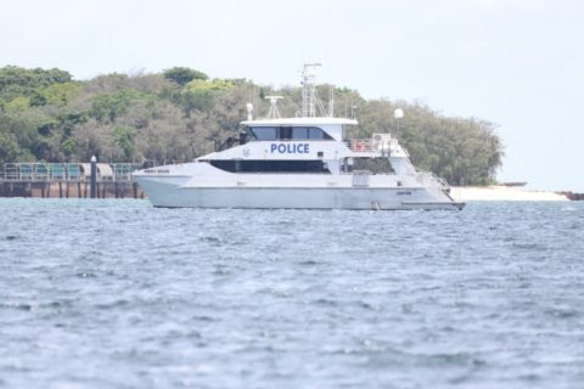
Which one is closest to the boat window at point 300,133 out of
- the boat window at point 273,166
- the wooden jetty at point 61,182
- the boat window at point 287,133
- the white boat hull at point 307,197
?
the boat window at point 287,133

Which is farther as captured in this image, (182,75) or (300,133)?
(182,75)

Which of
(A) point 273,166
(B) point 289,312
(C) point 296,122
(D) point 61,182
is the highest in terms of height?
(C) point 296,122

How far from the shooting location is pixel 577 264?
157 feet

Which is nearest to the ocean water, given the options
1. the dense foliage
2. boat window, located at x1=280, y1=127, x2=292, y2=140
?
boat window, located at x1=280, y1=127, x2=292, y2=140

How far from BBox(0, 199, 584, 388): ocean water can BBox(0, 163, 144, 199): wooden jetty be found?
69.0 metres

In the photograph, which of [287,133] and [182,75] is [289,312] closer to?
[287,133]

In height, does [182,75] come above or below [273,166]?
above

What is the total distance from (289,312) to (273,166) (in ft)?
175

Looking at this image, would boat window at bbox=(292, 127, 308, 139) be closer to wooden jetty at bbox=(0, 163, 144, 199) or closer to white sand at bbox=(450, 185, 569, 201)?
white sand at bbox=(450, 185, 569, 201)

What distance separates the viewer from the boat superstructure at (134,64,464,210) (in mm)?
86500

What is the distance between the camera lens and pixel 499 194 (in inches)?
5394

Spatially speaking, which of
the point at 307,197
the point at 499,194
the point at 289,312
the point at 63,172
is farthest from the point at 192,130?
the point at 289,312

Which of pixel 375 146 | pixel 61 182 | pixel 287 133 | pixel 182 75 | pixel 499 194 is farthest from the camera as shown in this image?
pixel 182 75

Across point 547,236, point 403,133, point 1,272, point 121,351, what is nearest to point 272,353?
point 121,351
